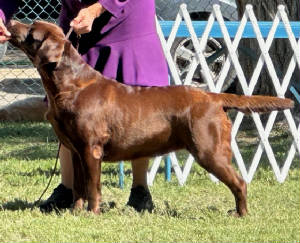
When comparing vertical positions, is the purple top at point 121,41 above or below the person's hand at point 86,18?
below

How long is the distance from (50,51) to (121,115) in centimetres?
61

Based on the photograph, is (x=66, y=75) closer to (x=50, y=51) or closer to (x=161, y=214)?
(x=50, y=51)

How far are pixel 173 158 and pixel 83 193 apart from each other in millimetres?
1455

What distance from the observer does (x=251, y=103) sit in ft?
16.1

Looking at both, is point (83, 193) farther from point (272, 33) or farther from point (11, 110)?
point (11, 110)

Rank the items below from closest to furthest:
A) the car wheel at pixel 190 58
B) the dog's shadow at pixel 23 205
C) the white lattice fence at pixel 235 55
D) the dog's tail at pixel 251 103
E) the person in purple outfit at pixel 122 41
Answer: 1. the dog's tail at pixel 251 103
2. the person in purple outfit at pixel 122 41
3. the dog's shadow at pixel 23 205
4. the white lattice fence at pixel 235 55
5. the car wheel at pixel 190 58

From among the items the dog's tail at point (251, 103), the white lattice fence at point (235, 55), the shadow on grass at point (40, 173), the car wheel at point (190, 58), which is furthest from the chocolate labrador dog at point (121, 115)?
the car wheel at point (190, 58)

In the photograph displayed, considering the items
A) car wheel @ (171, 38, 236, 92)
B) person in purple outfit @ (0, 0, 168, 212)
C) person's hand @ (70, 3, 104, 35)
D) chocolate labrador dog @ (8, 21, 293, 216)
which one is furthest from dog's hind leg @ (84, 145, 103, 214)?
car wheel @ (171, 38, 236, 92)

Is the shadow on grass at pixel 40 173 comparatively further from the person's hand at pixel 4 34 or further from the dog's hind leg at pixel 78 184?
the person's hand at pixel 4 34

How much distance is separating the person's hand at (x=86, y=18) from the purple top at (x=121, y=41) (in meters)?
0.22

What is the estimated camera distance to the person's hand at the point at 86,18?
469 centimetres

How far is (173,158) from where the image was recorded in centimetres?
640

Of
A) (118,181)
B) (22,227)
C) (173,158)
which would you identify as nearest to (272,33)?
(173,158)

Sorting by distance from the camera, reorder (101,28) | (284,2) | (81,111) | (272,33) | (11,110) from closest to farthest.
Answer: (81,111) < (101,28) < (272,33) < (284,2) < (11,110)
